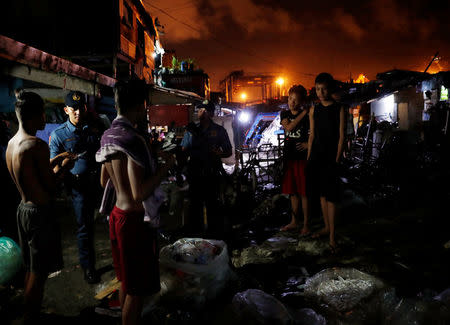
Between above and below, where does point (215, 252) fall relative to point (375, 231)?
above

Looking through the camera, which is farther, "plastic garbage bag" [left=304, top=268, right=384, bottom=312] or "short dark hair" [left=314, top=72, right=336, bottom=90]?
"short dark hair" [left=314, top=72, right=336, bottom=90]

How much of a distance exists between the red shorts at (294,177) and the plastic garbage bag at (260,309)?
257cm

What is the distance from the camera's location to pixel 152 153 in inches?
82.0

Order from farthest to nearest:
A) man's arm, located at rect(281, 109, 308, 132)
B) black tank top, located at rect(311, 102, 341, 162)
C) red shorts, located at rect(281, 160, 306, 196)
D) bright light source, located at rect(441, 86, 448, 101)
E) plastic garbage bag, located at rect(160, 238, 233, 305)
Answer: bright light source, located at rect(441, 86, 448, 101) → red shorts, located at rect(281, 160, 306, 196) → man's arm, located at rect(281, 109, 308, 132) → black tank top, located at rect(311, 102, 341, 162) → plastic garbage bag, located at rect(160, 238, 233, 305)

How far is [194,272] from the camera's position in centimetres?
267

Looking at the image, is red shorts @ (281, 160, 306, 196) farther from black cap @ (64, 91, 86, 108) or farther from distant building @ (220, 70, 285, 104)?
distant building @ (220, 70, 285, 104)

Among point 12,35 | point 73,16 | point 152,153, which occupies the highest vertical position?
point 73,16

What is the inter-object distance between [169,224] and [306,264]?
11.4ft

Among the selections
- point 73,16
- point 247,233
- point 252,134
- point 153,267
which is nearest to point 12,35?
point 73,16

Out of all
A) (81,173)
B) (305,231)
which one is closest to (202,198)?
(305,231)

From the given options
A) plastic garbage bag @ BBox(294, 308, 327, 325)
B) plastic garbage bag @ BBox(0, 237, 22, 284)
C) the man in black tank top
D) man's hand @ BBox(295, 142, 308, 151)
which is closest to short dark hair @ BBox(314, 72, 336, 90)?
the man in black tank top

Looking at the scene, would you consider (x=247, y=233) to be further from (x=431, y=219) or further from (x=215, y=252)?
(x=431, y=219)

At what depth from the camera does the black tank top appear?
3.88 meters

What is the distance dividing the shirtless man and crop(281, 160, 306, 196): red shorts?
11.8 ft
